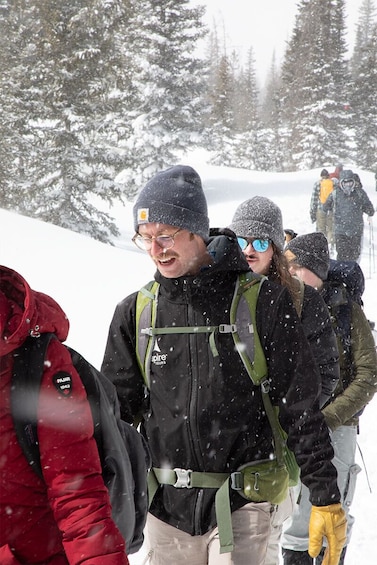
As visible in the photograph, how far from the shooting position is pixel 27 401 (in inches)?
69.0

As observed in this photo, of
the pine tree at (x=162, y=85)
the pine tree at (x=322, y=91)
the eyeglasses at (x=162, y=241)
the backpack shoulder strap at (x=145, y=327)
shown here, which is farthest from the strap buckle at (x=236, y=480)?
the pine tree at (x=322, y=91)

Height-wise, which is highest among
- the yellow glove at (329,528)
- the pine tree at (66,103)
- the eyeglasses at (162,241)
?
the pine tree at (66,103)

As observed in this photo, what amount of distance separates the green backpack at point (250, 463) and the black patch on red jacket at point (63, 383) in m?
0.97

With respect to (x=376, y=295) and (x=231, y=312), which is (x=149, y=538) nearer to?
(x=231, y=312)

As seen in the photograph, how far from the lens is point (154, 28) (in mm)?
28969

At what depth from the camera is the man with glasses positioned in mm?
2658

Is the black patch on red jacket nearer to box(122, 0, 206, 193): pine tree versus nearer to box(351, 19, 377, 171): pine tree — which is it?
box(122, 0, 206, 193): pine tree

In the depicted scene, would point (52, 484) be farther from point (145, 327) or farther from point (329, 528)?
point (329, 528)

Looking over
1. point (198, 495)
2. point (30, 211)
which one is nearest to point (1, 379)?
point (198, 495)

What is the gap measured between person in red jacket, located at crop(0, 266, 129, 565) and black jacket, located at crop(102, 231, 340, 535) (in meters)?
0.92

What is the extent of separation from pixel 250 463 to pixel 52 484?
1.18 meters

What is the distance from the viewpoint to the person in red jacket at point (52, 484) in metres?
1.72

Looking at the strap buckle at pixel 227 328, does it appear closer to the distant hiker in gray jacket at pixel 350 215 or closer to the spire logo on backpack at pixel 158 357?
the spire logo on backpack at pixel 158 357

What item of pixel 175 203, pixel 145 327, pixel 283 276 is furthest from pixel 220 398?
pixel 283 276
